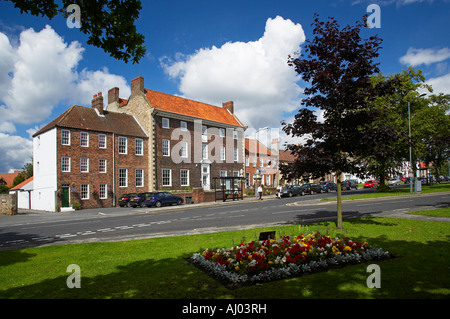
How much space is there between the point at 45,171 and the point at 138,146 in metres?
10.5

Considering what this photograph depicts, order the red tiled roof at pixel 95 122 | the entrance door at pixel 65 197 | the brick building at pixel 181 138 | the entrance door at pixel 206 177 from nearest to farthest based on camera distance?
1. the entrance door at pixel 65 197
2. the red tiled roof at pixel 95 122
3. the brick building at pixel 181 138
4. the entrance door at pixel 206 177

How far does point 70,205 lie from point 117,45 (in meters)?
30.5

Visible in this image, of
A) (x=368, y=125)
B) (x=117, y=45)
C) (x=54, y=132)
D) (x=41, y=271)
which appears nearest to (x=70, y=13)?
(x=117, y=45)

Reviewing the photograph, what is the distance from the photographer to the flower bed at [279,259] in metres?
6.07

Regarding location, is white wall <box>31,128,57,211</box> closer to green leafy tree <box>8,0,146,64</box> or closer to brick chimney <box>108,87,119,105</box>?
brick chimney <box>108,87,119,105</box>

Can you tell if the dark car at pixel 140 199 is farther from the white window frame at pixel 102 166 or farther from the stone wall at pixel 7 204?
the stone wall at pixel 7 204

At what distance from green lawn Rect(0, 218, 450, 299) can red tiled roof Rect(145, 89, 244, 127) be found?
33.2 m

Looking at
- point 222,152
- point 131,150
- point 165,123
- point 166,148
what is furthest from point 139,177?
point 222,152

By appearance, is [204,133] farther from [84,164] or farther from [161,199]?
[84,164]

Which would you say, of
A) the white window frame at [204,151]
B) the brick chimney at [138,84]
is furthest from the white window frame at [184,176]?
the brick chimney at [138,84]

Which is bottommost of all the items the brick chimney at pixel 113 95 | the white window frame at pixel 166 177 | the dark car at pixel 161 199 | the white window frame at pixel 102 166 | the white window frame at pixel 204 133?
the dark car at pixel 161 199

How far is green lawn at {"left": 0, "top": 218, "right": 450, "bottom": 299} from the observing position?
205 inches

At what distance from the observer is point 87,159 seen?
34.3 metres
